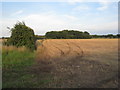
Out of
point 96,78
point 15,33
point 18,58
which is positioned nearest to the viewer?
point 96,78

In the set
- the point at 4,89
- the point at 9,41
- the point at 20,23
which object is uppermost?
the point at 20,23

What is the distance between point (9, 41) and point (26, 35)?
1643mm

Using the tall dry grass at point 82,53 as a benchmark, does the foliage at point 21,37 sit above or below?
above

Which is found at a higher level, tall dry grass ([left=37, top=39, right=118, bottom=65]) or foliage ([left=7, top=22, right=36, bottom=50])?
foliage ([left=7, top=22, right=36, bottom=50])

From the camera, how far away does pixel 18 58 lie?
7.84 m

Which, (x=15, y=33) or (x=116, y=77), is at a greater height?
(x=15, y=33)

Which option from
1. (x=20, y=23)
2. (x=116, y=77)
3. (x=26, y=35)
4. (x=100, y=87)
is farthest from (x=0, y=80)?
(x=20, y=23)

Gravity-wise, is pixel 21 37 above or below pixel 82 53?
above

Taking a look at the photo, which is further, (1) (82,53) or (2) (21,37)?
(2) (21,37)

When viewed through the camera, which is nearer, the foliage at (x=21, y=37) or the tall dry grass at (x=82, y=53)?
the tall dry grass at (x=82, y=53)

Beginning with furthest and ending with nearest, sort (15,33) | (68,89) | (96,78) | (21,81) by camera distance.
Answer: (15,33)
(96,78)
(21,81)
(68,89)

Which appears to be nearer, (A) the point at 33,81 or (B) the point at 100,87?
(B) the point at 100,87

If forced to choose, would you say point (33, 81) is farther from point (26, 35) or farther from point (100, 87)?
point (26, 35)

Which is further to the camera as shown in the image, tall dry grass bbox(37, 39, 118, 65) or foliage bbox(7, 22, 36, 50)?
foliage bbox(7, 22, 36, 50)
